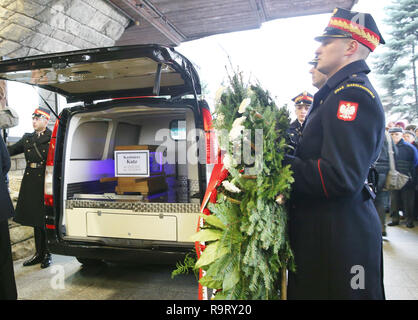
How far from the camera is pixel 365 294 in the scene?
1450mm

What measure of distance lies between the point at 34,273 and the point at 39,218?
692 millimetres

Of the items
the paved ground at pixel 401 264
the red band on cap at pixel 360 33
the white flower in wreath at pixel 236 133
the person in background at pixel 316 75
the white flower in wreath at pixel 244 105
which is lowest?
the paved ground at pixel 401 264

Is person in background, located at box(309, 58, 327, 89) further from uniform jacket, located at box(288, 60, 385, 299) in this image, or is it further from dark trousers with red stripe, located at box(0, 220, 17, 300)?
dark trousers with red stripe, located at box(0, 220, 17, 300)

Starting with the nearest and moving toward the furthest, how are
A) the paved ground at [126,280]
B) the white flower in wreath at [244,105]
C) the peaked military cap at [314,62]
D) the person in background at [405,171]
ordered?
the white flower in wreath at [244,105] → the peaked military cap at [314,62] → the paved ground at [126,280] → the person in background at [405,171]

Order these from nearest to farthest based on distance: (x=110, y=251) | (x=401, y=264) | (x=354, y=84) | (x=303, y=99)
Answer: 1. (x=354, y=84)
2. (x=110, y=251)
3. (x=401, y=264)
4. (x=303, y=99)

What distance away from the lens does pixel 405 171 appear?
587cm

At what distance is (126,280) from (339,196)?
2.96 m

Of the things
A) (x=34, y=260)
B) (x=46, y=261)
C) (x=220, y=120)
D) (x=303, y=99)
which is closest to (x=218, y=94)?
(x=220, y=120)

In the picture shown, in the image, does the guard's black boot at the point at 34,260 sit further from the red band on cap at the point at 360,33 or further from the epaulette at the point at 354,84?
the red band on cap at the point at 360,33

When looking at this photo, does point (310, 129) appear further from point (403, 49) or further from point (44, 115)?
point (403, 49)

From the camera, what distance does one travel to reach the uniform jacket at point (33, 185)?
4.09 meters

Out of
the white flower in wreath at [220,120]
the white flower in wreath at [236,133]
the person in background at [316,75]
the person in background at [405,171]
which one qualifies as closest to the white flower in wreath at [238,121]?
the white flower in wreath at [236,133]

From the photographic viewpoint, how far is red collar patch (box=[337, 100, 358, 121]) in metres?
1.40

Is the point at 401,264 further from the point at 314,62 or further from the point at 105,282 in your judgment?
the point at 105,282
